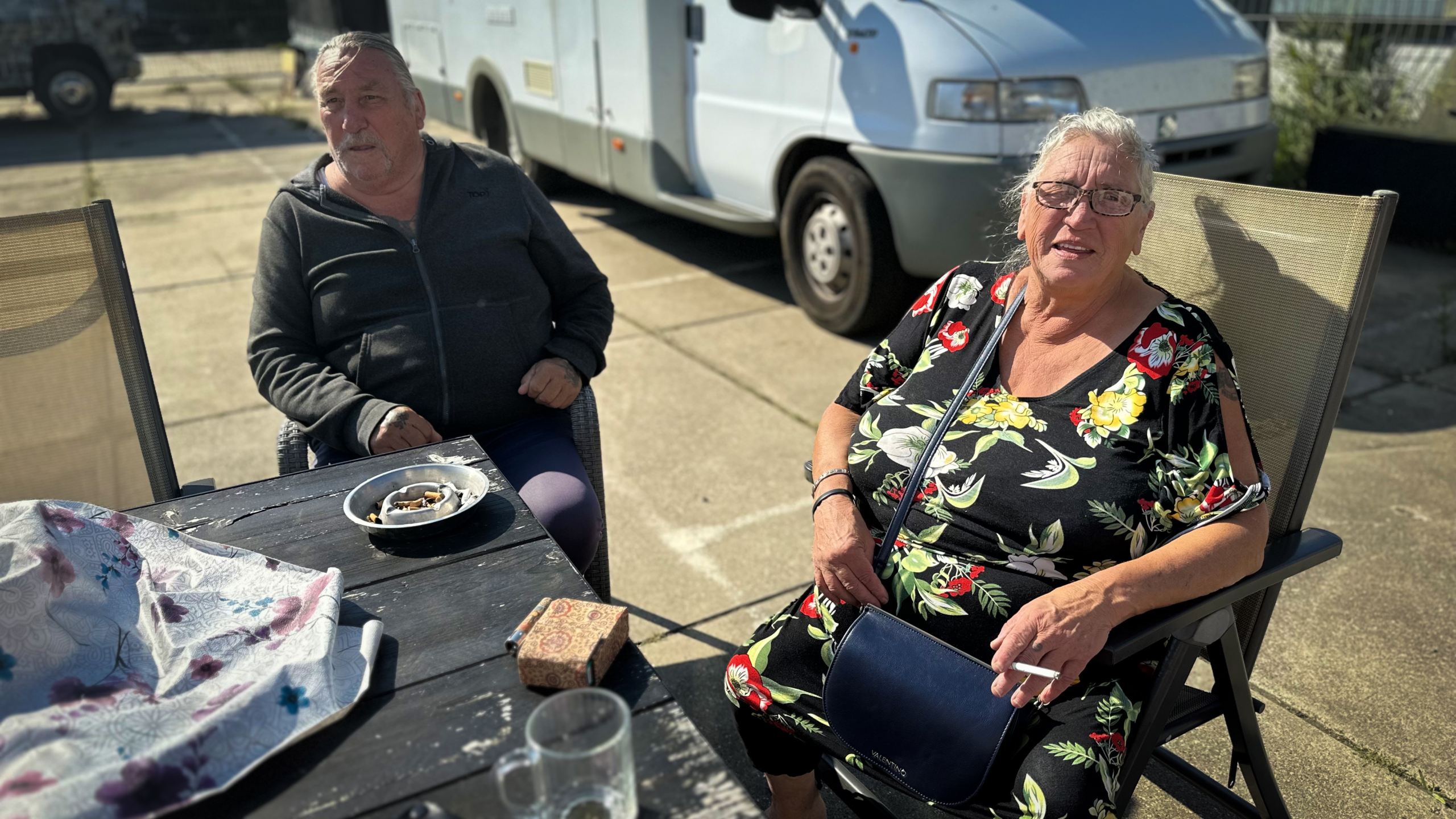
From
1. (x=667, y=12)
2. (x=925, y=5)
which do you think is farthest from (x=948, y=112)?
(x=667, y=12)

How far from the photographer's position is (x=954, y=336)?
2051mm

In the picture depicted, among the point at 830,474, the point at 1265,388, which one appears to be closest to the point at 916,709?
the point at 830,474

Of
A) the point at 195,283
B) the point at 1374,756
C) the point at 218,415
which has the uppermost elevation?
the point at 195,283

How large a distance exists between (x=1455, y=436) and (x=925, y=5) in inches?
106

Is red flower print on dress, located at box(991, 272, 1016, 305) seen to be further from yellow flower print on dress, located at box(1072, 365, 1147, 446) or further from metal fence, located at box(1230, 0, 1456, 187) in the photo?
metal fence, located at box(1230, 0, 1456, 187)

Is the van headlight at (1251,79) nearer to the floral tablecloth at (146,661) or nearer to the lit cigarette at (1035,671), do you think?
the lit cigarette at (1035,671)

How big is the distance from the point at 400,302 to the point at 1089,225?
152 centimetres

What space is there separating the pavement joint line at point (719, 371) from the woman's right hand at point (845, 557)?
180 centimetres

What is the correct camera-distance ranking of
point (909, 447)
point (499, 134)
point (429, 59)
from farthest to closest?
point (429, 59)
point (499, 134)
point (909, 447)

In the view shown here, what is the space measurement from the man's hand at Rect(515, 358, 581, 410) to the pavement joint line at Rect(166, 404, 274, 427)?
2.24m

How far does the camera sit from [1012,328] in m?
2.02

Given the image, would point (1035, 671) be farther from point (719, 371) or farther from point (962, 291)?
point (719, 371)

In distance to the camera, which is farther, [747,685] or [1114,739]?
[747,685]

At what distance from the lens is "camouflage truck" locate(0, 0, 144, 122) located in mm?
12352
